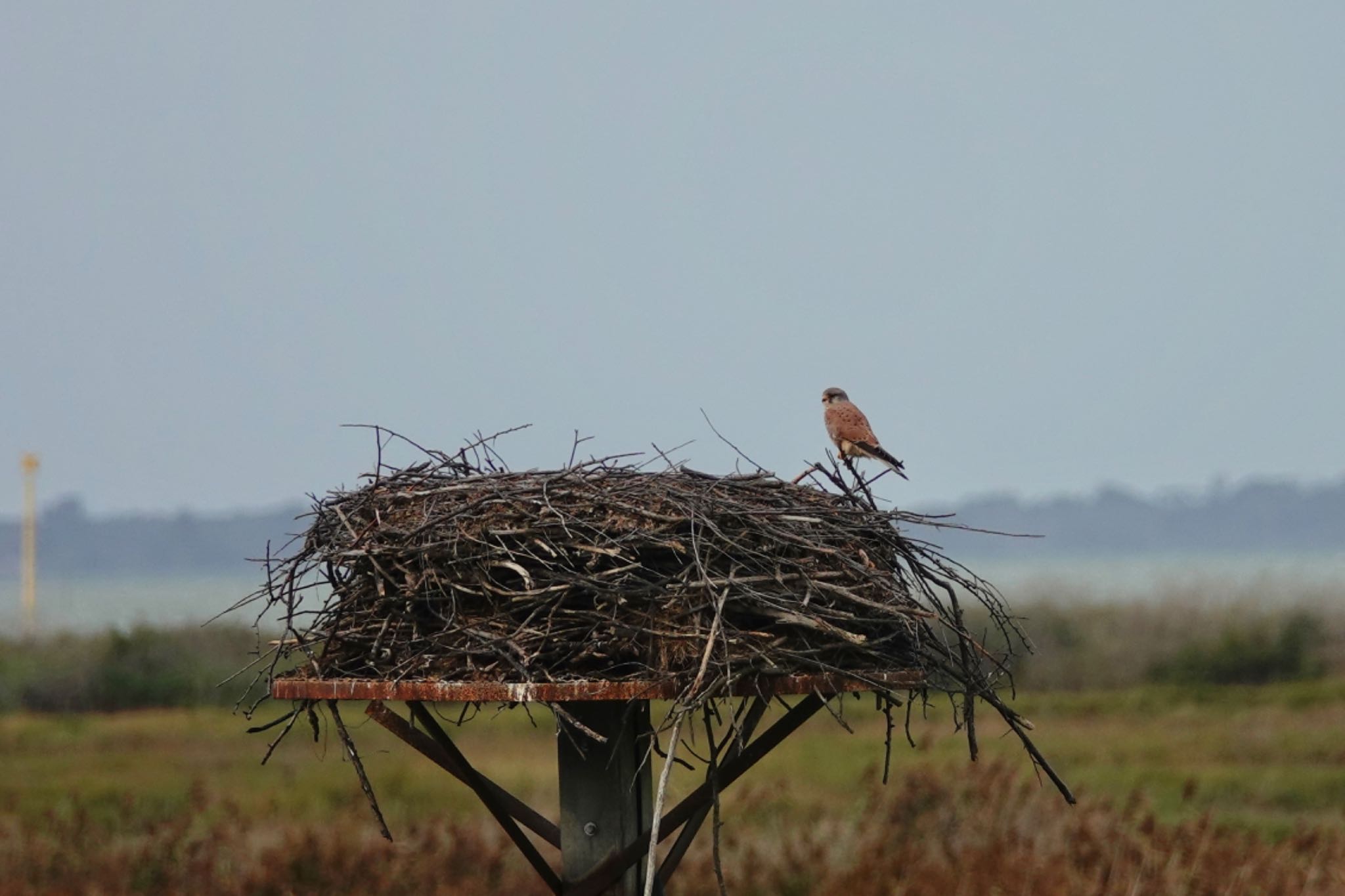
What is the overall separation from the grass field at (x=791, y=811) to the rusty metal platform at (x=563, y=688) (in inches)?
69.5

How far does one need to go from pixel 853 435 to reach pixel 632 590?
8.29 ft

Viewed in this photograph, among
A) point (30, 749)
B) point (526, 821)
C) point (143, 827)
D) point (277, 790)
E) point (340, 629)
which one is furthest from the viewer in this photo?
point (30, 749)

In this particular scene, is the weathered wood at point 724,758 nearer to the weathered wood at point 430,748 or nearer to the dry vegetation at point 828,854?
the weathered wood at point 430,748

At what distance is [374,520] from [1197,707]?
83.8ft

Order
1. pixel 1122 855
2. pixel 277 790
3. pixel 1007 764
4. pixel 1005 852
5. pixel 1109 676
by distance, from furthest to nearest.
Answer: pixel 1109 676 → pixel 277 790 → pixel 1007 764 → pixel 1005 852 → pixel 1122 855

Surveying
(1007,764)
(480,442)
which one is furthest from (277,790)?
(480,442)

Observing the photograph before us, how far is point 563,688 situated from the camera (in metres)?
5.82

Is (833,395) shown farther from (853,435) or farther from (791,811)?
(791,811)

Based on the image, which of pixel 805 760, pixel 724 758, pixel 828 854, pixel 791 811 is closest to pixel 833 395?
pixel 724 758

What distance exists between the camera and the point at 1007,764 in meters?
18.8

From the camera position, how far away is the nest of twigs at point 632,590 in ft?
19.5

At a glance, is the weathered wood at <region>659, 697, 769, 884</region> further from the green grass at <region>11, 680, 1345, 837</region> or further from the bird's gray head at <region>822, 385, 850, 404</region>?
the green grass at <region>11, 680, 1345, 837</region>

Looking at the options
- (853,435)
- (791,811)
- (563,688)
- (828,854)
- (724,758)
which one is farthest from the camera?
(791,811)

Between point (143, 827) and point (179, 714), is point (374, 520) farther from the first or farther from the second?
point (179, 714)
